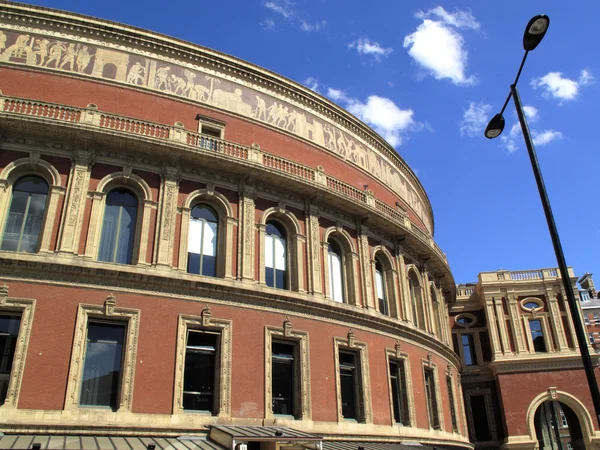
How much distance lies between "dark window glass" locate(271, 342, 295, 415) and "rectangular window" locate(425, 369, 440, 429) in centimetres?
801

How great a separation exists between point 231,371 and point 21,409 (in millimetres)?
5835

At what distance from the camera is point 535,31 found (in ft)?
33.0

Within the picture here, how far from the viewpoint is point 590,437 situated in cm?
3553

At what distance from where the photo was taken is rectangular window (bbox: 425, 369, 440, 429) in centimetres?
2431

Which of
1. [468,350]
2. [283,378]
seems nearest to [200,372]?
[283,378]

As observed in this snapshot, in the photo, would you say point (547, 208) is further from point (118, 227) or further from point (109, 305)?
point (118, 227)

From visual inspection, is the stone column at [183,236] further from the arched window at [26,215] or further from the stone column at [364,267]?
→ the stone column at [364,267]

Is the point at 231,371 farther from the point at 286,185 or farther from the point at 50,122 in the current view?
the point at 50,122

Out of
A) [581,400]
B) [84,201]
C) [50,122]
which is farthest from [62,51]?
[581,400]

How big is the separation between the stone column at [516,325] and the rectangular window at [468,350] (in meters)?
3.35

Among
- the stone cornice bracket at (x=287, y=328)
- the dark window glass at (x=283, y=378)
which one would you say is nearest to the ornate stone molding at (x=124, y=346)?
the dark window glass at (x=283, y=378)

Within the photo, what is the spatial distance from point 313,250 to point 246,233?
2.92m

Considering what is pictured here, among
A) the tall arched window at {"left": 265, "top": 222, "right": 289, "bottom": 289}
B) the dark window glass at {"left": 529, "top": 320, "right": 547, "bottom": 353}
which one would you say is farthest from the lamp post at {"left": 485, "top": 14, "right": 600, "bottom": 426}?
the dark window glass at {"left": 529, "top": 320, "right": 547, "bottom": 353}

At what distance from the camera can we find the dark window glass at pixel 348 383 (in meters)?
20.1
